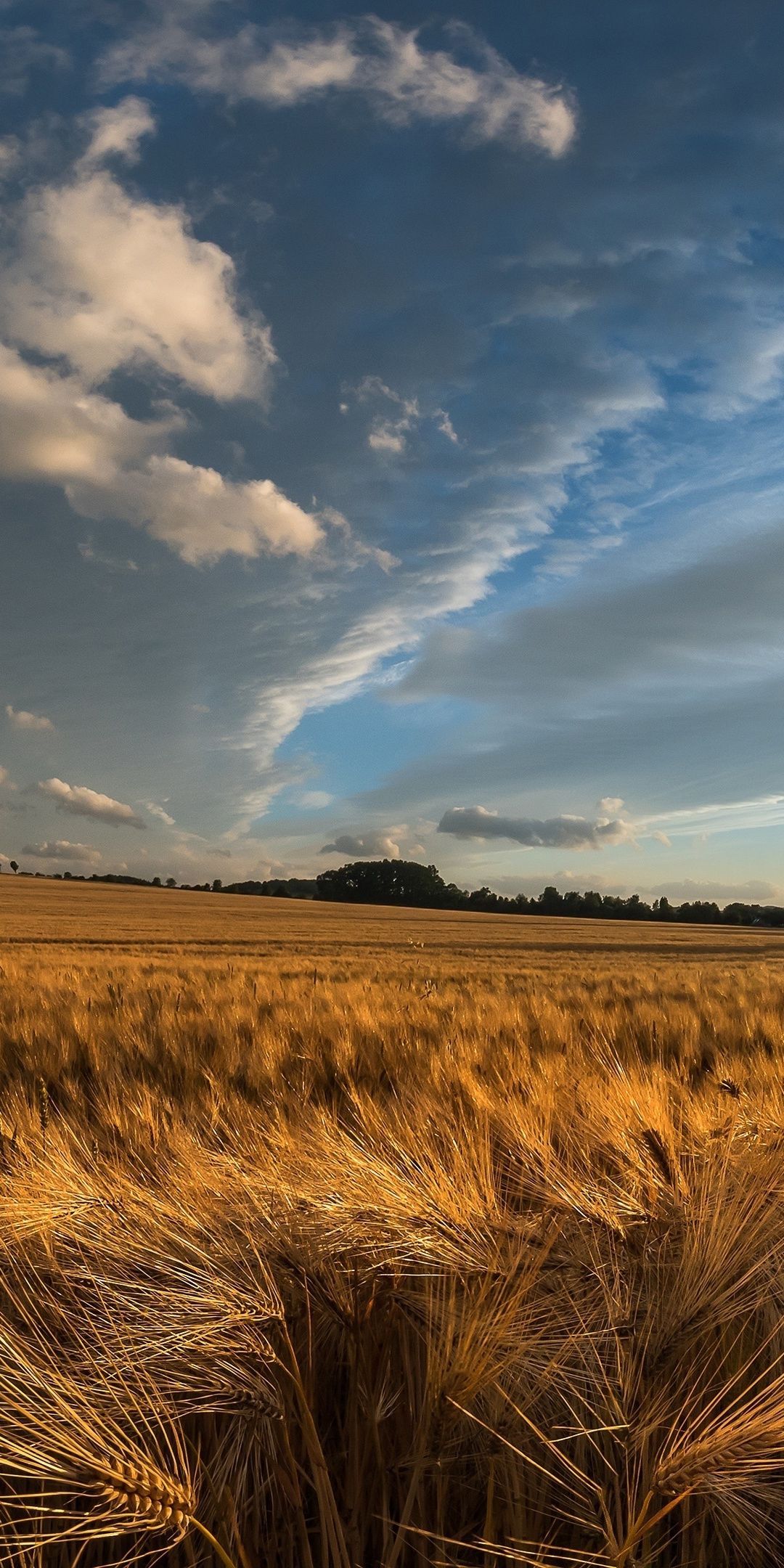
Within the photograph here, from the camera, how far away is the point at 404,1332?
1.68 m

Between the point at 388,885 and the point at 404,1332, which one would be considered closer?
the point at 404,1332

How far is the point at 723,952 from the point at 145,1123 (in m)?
34.9

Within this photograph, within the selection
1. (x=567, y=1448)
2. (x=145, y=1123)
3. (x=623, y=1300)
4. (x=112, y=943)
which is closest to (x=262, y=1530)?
(x=567, y=1448)

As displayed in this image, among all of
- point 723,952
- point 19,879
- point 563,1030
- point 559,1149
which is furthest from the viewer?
point 19,879

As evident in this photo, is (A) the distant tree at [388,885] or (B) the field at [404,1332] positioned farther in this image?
(A) the distant tree at [388,885]

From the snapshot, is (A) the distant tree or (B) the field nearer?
(B) the field

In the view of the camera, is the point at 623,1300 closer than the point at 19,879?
Yes

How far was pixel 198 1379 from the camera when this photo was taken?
4.84 ft

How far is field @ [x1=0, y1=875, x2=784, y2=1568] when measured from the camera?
52.1 inches

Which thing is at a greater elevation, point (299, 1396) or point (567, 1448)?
point (299, 1396)

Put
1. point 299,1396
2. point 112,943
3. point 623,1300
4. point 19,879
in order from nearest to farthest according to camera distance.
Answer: point 299,1396
point 623,1300
point 112,943
point 19,879

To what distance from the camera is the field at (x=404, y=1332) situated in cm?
132

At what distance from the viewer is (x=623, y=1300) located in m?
1.72

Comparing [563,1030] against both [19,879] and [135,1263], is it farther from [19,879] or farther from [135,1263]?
[19,879]
